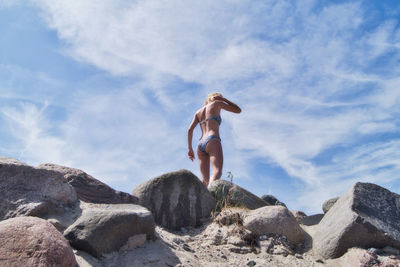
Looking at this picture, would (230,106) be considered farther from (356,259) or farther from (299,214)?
(356,259)

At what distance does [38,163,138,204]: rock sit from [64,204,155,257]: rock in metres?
1.07

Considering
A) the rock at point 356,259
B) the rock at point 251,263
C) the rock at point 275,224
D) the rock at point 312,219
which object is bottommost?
the rock at point 356,259

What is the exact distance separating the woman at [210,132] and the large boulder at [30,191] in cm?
437

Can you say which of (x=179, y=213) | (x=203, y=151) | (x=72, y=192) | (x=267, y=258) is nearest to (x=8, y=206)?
(x=72, y=192)

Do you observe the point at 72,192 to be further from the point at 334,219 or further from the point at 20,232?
the point at 334,219

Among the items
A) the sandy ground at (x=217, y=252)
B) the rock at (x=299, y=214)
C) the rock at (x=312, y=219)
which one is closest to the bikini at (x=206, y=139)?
the rock at (x=299, y=214)

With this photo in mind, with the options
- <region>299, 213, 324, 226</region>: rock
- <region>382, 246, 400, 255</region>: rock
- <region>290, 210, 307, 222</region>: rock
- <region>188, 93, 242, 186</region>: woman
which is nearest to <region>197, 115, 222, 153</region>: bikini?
<region>188, 93, 242, 186</region>: woman

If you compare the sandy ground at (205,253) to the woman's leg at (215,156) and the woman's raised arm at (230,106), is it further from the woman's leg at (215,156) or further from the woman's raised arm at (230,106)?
the woman's raised arm at (230,106)

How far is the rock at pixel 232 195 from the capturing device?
234 inches

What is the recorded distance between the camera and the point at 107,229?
3.71 m

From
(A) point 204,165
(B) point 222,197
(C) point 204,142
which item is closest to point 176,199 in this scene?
(B) point 222,197

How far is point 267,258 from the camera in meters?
4.57

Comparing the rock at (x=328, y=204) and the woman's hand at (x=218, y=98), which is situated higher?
the woman's hand at (x=218, y=98)

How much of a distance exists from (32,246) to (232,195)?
353 centimetres
